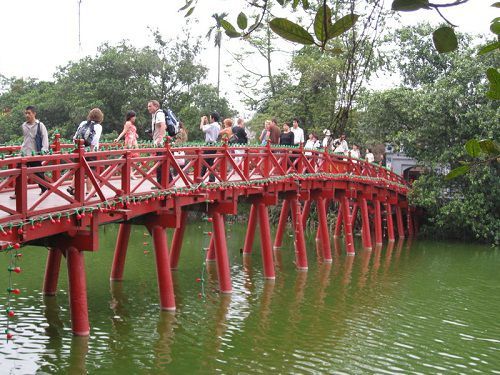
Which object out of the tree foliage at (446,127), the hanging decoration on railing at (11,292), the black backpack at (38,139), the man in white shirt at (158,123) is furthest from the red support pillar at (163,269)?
the tree foliage at (446,127)

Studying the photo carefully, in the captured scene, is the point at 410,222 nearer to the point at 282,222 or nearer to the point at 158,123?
the point at 282,222

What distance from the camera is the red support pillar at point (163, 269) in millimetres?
12672

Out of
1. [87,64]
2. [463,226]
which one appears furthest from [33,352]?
[87,64]

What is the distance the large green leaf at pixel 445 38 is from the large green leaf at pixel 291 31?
0.45 m

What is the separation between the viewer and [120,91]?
3216 cm

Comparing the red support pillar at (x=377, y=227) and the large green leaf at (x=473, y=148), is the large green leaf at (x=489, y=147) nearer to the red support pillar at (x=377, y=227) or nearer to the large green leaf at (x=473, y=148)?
the large green leaf at (x=473, y=148)

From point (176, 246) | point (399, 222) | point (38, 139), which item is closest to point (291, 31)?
point (38, 139)

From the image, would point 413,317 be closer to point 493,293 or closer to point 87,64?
point 493,293

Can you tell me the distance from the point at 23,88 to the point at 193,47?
9.53 m

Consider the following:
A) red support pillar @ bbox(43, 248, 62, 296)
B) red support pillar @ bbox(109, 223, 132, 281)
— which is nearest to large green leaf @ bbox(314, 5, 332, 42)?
red support pillar @ bbox(43, 248, 62, 296)

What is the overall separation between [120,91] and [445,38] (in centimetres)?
3059

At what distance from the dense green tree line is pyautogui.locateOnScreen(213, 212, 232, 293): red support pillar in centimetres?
1652

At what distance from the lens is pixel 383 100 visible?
89.0ft

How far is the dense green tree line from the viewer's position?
105 feet
